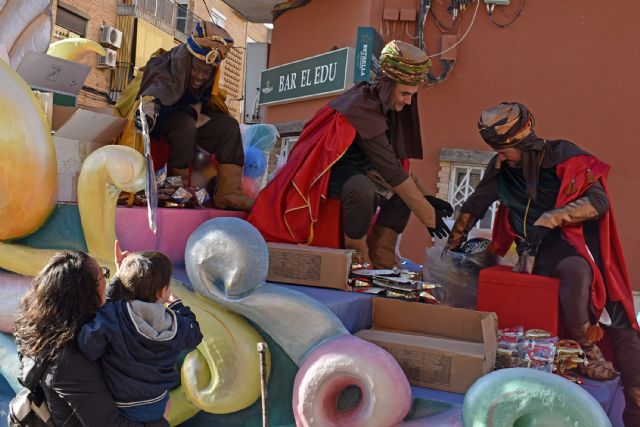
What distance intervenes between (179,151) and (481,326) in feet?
5.98

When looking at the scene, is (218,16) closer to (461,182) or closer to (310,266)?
(461,182)

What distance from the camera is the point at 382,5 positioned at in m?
7.88

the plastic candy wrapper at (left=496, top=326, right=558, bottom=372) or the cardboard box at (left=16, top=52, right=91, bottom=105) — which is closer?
the plastic candy wrapper at (left=496, top=326, right=558, bottom=372)

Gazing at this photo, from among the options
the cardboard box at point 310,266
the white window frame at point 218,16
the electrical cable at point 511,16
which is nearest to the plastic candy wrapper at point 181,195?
the cardboard box at point 310,266

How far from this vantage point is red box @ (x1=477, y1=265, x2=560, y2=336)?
9.18 feet

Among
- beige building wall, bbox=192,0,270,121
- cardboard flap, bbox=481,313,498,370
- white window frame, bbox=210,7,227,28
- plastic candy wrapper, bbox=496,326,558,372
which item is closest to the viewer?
cardboard flap, bbox=481,313,498,370

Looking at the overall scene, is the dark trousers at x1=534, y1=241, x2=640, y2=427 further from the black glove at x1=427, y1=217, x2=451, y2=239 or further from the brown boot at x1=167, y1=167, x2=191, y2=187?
the brown boot at x1=167, y1=167, x2=191, y2=187

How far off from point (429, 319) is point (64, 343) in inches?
56.7

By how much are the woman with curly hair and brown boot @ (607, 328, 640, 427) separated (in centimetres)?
209

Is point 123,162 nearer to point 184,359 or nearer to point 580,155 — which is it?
point 184,359

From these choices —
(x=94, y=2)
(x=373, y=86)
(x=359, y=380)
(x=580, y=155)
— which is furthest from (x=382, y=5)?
(x=94, y=2)

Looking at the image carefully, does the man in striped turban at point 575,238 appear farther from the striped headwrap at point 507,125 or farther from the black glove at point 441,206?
the black glove at point 441,206

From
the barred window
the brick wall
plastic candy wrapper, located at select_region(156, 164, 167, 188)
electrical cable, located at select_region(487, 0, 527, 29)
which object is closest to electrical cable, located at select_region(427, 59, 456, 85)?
electrical cable, located at select_region(487, 0, 527, 29)

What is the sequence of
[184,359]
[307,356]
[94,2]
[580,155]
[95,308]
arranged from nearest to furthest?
[95,308], [307,356], [184,359], [580,155], [94,2]
